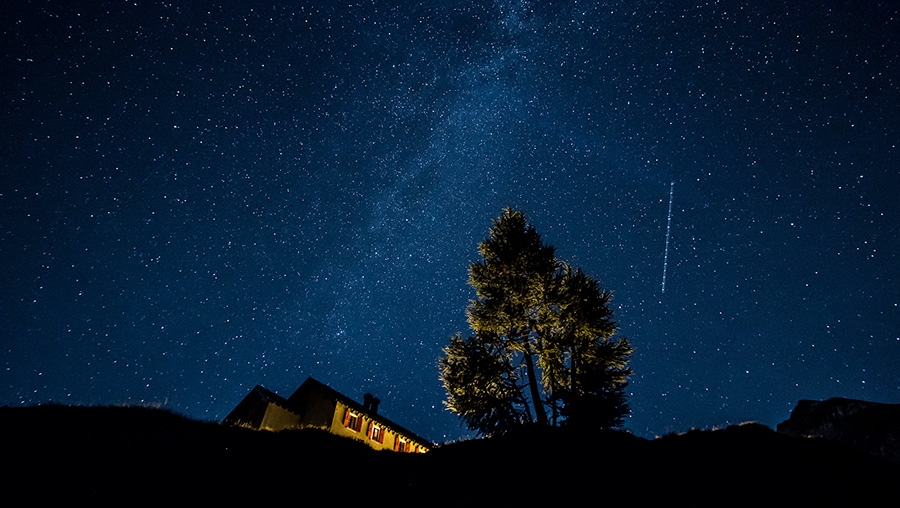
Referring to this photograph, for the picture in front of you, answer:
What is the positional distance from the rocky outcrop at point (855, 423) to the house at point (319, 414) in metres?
26.6

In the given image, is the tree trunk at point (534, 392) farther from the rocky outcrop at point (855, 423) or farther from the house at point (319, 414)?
the rocky outcrop at point (855, 423)

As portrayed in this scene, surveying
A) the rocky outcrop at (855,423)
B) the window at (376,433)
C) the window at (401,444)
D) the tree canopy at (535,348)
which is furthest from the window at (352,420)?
the rocky outcrop at (855,423)

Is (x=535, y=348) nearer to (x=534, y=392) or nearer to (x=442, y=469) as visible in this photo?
(x=534, y=392)

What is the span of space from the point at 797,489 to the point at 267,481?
12.6 meters

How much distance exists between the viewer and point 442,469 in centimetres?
1138

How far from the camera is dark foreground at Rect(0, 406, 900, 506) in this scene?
27.3 ft

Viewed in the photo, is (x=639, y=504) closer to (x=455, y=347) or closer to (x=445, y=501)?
(x=445, y=501)

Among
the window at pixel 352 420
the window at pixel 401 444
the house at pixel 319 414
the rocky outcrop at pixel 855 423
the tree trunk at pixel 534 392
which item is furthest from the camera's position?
the window at pixel 401 444

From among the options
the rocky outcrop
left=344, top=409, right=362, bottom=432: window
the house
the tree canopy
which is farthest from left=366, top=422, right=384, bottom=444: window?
the rocky outcrop

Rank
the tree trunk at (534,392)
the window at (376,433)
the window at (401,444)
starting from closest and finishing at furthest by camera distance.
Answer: the tree trunk at (534,392) → the window at (376,433) → the window at (401,444)

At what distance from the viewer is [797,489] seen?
8016 millimetres

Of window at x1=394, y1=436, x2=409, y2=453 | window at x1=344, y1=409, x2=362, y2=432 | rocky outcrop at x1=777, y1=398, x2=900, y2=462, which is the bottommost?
window at x1=394, y1=436, x2=409, y2=453

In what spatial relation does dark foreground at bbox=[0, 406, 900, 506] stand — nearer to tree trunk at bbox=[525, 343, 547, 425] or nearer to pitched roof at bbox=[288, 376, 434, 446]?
tree trunk at bbox=[525, 343, 547, 425]

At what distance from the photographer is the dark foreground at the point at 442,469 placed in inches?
328
